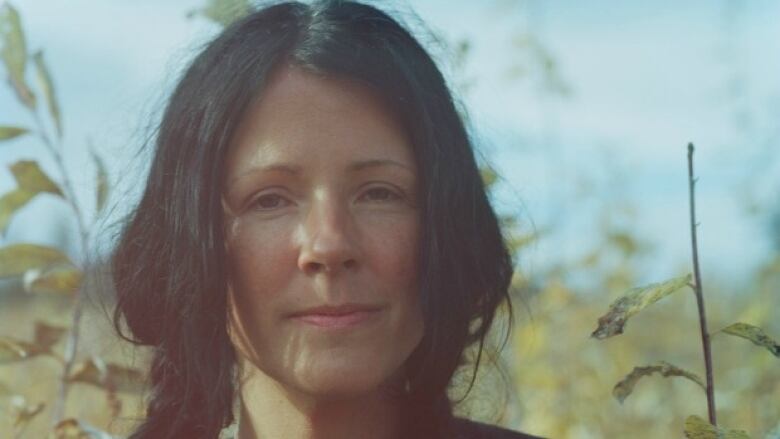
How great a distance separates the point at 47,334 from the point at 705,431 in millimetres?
1026

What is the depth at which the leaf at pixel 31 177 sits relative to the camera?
210 centimetres

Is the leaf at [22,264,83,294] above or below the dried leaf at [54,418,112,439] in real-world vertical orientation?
above

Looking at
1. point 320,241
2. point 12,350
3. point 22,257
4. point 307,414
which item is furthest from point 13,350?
point 320,241

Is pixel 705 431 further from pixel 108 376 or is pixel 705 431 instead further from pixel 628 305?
pixel 108 376

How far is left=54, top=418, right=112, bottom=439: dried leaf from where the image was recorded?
2.05 meters

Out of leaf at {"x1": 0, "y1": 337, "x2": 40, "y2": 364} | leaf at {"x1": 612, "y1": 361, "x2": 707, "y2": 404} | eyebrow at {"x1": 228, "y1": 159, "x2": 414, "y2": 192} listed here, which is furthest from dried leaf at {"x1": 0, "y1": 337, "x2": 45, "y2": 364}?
leaf at {"x1": 612, "y1": 361, "x2": 707, "y2": 404}

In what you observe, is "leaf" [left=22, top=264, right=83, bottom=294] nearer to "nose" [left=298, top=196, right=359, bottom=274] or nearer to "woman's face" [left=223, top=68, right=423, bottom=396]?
"woman's face" [left=223, top=68, right=423, bottom=396]

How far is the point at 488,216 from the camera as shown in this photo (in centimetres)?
201

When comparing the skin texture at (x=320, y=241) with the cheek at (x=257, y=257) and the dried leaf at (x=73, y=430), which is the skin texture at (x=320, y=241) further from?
the dried leaf at (x=73, y=430)

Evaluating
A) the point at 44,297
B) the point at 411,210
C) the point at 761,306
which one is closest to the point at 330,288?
the point at 411,210

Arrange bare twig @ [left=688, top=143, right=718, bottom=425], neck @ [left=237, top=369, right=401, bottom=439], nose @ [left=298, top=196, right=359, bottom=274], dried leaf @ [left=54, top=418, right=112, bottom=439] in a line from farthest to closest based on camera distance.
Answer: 1. dried leaf @ [left=54, top=418, right=112, bottom=439]
2. neck @ [left=237, top=369, right=401, bottom=439]
3. nose @ [left=298, top=196, right=359, bottom=274]
4. bare twig @ [left=688, top=143, right=718, bottom=425]

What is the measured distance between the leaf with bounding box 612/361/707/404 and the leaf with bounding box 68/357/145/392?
0.82 meters

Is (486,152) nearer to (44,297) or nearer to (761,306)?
(761,306)

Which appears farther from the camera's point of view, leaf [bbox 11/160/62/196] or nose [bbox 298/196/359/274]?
leaf [bbox 11/160/62/196]
